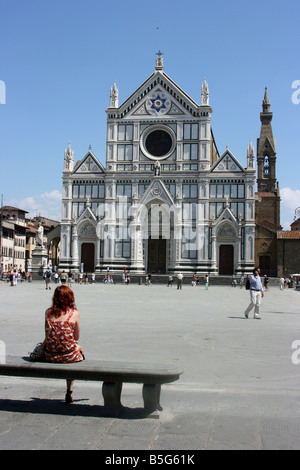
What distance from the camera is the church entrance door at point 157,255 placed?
5184cm

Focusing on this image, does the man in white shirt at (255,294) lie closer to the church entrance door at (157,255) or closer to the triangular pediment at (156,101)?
the church entrance door at (157,255)

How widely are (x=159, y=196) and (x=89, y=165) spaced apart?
832 centimetres

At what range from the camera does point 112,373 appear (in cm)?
594

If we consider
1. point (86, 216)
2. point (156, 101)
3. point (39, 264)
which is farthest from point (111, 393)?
point (156, 101)

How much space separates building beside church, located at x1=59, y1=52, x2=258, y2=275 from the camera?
1988 inches

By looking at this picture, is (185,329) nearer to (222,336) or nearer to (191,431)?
(222,336)

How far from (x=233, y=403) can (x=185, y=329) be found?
6519mm

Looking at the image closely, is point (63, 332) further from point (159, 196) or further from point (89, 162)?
point (89, 162)

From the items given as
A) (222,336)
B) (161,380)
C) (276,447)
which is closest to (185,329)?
(222,336)

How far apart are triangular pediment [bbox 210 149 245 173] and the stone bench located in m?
46.1

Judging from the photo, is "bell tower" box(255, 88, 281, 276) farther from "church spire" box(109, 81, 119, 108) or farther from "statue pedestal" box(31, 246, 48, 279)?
"statue pedestal" box(31, 246, 48, 279)

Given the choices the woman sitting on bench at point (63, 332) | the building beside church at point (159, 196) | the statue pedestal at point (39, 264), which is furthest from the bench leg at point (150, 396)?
the statue pedestal at point (39, 264)

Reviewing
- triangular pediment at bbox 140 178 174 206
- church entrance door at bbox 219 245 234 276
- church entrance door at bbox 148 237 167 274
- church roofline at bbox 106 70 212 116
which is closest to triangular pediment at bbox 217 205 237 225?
church entrance door at bbox 219 245 234 276

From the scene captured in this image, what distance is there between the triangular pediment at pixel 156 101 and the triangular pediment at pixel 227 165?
224 inches
